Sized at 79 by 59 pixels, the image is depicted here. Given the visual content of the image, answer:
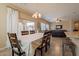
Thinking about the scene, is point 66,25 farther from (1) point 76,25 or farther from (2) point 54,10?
(2) point 54,10

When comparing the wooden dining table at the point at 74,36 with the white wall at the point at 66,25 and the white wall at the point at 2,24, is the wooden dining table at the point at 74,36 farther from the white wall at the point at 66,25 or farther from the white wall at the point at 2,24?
the white wall at the point at 2,24

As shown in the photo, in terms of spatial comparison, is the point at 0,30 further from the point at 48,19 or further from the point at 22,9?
the point at 48,19

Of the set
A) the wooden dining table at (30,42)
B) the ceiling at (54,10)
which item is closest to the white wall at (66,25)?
the ceiling at (54,10)

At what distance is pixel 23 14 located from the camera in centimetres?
195

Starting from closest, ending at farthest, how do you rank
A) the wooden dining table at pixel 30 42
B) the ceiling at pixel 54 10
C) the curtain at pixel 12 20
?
the ceiling at pixel 54 10 → the curtain at pixel 12 20 → the wooden dining table at pixel 30 42

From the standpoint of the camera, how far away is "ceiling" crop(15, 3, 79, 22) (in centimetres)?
172

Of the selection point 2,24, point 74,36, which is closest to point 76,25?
point 74,36

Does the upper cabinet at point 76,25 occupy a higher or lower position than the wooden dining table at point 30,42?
higher

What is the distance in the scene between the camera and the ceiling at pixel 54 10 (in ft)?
5.64

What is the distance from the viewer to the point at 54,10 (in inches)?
75.8

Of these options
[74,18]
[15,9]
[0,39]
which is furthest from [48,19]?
[0,39]

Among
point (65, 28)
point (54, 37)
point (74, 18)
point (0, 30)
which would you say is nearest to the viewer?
point (0, 30)

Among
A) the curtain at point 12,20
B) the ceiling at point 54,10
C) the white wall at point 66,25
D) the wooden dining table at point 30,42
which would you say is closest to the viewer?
the ceiling at point 54,10

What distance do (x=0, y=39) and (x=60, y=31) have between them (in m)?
1.11
